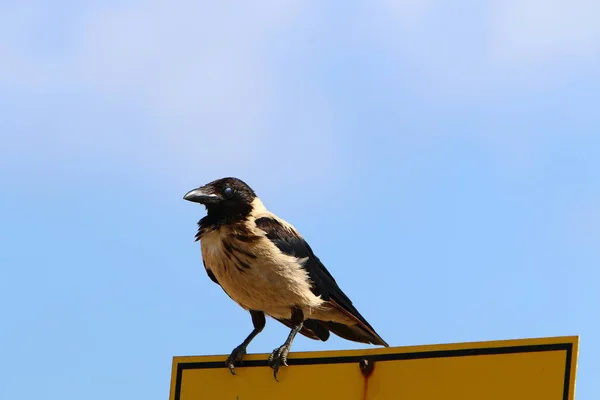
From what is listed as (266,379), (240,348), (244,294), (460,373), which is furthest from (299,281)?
(460,373)

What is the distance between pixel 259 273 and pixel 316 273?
0.51 m

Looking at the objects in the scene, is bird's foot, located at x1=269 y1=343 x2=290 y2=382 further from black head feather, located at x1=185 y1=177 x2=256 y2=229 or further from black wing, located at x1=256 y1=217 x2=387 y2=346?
black head feather, located at x1=185 y1=177 x2=256 y2=229

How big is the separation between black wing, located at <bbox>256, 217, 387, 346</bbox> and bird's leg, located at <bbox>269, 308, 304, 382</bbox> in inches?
8.2

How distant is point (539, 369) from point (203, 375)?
1.75 m

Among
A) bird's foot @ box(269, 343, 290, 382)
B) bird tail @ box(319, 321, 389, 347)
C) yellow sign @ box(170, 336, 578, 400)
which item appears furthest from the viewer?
bird tail @ box(319, 321, 389, 347)

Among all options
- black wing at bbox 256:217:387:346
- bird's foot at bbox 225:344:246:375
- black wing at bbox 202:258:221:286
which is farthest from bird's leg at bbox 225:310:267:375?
black wing at bbox 256:217:387:346

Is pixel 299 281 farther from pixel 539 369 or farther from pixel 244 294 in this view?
pixel 539 369

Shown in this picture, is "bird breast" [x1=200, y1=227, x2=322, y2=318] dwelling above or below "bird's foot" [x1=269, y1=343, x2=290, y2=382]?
above

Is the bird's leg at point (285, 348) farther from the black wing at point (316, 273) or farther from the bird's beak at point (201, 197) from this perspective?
the bird's beak at point (201, 197)

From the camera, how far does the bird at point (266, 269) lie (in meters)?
5.80

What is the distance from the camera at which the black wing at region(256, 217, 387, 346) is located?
19.7 feet

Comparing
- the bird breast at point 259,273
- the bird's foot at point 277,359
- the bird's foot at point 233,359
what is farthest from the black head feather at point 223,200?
the bird's foot at point 277,359

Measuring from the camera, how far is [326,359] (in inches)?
159

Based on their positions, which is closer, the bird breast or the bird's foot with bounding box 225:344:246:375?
the bird's foot with bounding box 225:344:246:375
